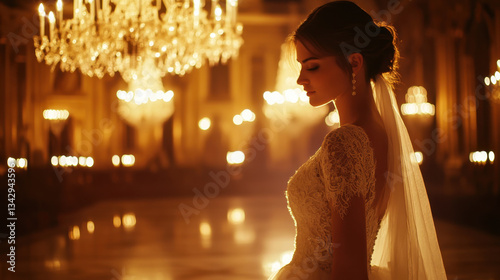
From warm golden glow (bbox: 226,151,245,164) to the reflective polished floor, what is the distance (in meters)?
8.39

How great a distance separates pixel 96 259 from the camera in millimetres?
7000

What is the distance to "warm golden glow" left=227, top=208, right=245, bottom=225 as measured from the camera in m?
10.8

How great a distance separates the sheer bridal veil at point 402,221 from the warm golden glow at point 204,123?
70.6 feet

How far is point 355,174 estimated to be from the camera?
121 centimetres

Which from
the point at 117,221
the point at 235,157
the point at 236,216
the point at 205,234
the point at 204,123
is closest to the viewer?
the point at 205,234

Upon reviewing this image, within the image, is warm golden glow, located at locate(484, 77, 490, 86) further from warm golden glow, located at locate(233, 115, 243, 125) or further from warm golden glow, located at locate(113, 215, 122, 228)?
warm golden glow, located at locate(233, 115, 243, 125)

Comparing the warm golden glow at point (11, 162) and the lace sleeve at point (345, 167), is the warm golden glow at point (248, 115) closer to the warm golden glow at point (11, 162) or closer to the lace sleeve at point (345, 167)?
the warm golden glow at point (11, 162)

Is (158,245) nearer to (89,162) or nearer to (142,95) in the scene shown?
(142,95)

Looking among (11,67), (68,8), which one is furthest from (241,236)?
(68,8)

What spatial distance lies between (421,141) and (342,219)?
579 inches

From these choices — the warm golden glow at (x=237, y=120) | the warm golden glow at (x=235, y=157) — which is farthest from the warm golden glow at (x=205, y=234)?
the warm golden glow at (x=237, y=120)

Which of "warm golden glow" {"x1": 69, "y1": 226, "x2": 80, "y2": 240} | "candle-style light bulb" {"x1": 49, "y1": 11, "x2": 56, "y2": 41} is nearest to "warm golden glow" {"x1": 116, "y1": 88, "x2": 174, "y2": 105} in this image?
"warm golden glow" {"x1": 69, "y1": 226, "x2": 80, "y2": 240}

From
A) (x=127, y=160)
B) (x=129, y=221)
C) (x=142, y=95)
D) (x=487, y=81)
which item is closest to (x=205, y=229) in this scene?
(x=129, y=221)

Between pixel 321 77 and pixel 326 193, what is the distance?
27cm
